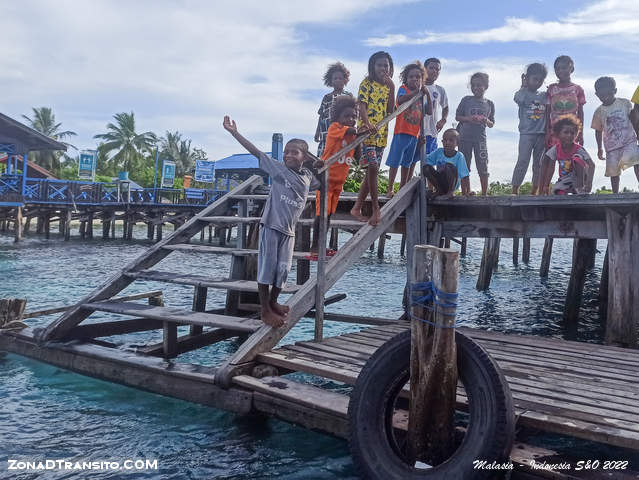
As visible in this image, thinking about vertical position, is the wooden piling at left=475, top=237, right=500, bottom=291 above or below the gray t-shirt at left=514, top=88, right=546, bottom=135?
below

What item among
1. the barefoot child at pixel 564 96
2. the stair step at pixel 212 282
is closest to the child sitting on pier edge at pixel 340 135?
the stair step at pixel 212 282

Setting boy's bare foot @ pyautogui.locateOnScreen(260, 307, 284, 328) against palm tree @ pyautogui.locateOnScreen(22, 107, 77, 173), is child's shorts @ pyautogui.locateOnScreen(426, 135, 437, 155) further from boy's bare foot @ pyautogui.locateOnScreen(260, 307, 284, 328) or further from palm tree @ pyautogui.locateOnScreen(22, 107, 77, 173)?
palm tree @ pyautogui.locateOnScreen(22, 107, 77, 173)

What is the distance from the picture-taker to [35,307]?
980cm

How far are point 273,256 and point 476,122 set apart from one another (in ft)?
14.6

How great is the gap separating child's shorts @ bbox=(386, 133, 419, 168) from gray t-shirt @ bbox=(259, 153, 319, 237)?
2624 millimetres

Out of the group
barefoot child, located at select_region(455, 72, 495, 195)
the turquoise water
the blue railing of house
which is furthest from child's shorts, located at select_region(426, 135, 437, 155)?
the blue railing of house

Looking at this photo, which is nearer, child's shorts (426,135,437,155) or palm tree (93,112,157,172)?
Answer: child's shorts (426,135,437,155)

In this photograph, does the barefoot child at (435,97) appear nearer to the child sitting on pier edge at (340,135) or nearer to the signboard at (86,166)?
the child sitting on pier edge at (340,135)

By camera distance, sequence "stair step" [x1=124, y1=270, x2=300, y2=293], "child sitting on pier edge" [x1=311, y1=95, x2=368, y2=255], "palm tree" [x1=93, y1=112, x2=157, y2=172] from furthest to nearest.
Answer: "palm tree" [x1=93, y1=112, x2=157, y2=172] < "child sitting on pier edge" [x1=311, y1=95, x2=368, y2=255] < "stair step" [x1=124, y1=270, x2=300, y2=293]

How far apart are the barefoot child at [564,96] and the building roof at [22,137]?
68.1 feet

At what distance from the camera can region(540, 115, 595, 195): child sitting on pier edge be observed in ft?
20.5

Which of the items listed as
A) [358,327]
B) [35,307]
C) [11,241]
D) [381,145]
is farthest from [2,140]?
[381,145]

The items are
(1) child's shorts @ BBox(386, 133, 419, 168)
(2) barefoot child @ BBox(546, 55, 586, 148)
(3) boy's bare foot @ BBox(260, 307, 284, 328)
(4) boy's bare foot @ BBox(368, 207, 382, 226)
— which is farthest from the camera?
(2) barefoot child @ BBox(546, 55, 586, 148)

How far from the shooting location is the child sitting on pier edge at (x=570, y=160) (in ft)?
20.5
